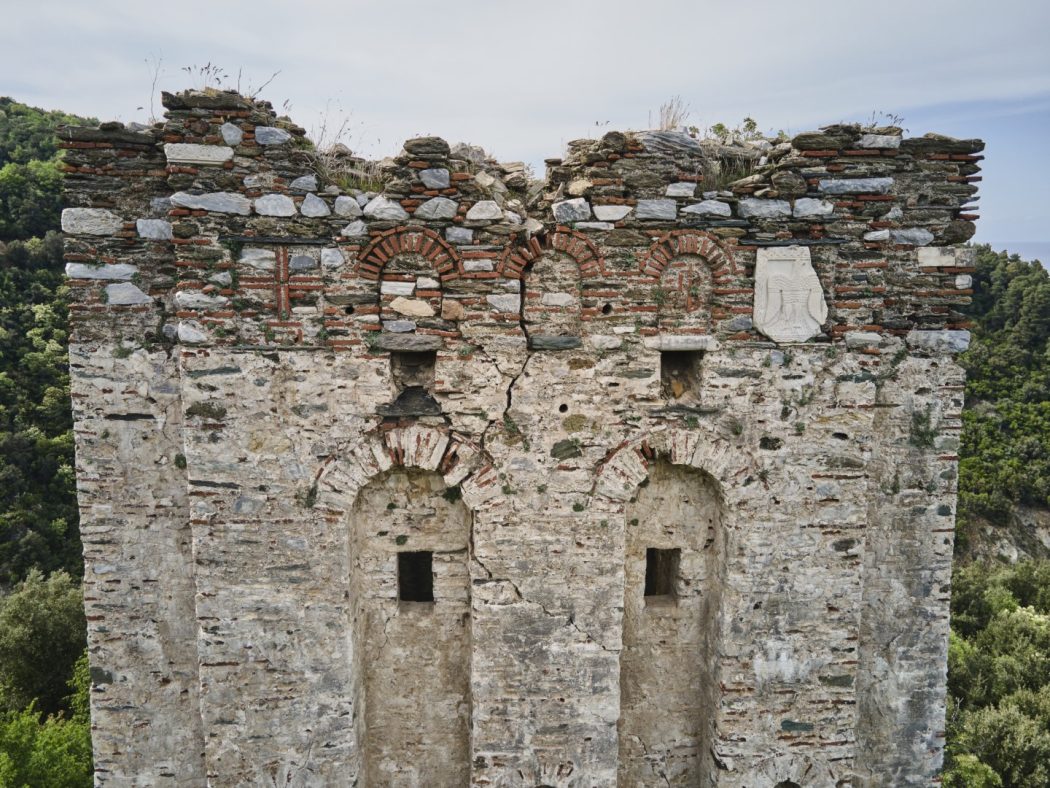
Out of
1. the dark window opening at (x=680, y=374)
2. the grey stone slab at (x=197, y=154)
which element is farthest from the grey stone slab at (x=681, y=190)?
the grey stone slab at (x=197, y=154)

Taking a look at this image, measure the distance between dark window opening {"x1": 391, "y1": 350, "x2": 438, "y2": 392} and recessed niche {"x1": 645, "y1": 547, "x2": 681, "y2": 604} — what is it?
2.36 meters

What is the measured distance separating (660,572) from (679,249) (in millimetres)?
2761

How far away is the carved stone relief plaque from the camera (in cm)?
506

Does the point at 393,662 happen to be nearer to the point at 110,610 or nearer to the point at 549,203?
the point at 110,610

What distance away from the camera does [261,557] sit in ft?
16.4

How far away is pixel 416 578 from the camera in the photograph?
18.3 feet

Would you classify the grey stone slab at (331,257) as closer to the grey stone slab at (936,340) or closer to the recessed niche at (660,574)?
the recessed niche at (660,574)

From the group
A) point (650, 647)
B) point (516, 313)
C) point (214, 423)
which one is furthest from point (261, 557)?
point (650, 647)

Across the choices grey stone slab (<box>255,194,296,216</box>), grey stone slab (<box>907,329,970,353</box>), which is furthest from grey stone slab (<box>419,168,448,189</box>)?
grey stone slab (<box>907,329,970,353</box>)

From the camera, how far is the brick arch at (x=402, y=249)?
15.9 ft

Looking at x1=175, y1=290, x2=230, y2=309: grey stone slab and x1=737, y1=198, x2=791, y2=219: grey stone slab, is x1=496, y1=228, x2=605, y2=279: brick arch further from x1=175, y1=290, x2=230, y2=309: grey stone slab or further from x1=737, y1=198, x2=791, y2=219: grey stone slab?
x1=175, y1=290, x2=230, y2=309: grey stone slab

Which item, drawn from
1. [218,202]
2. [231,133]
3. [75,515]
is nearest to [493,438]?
[218,202]

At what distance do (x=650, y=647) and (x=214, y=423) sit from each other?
12.9ft

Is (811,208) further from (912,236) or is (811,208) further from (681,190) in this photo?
(912,236)
